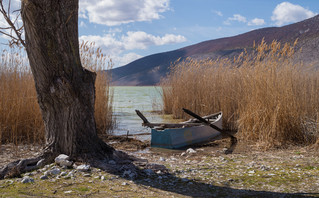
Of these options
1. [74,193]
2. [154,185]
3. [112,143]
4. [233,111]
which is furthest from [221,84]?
[74,193]

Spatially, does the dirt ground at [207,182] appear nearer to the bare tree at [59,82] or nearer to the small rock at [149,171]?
the small rock at [149,171]

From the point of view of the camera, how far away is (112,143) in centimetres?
673

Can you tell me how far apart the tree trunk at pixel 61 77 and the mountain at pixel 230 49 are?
62.1 ft

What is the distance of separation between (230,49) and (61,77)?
103 m

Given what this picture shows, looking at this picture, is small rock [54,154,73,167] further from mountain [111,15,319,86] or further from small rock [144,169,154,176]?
mountain [111,15,319,86]

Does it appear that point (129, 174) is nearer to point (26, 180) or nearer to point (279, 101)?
point (26, 180)

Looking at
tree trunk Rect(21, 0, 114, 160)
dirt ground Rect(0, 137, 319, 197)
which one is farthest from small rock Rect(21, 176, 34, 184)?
tree trunk Rect(21, 0, 114, 160)

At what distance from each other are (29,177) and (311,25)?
87.9 m

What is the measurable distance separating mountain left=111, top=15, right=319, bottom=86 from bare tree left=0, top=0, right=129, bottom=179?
745 inches

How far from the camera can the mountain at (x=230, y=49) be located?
224 ft

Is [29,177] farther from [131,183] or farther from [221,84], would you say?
[221,84]

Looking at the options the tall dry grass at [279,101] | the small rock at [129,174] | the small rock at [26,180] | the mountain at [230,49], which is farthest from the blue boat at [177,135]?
the mountain at [230,49]

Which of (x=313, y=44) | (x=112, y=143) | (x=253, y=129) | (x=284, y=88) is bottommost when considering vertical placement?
(x=112, y=143)

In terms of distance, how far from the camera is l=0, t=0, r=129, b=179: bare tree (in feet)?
12.8
